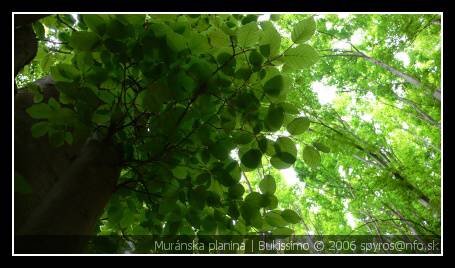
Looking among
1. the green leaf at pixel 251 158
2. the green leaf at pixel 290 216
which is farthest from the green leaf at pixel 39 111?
the green leaf at pixel 290 216

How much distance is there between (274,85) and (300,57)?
5.9 inches

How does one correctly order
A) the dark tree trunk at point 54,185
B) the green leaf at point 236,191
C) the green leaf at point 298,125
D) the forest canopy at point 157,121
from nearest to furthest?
the dark tree trunk at point 54,185, the forest canopy at point 157,121, the green leaf at point 298,125, the green leaf at point 236,191

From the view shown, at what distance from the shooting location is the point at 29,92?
45.7 inches

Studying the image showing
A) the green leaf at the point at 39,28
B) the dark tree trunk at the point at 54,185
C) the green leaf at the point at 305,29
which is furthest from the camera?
the green leaf at the point at 39,28

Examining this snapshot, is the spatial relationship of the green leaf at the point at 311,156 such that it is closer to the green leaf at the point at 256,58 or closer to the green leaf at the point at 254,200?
the green leaf at the point at 254,200

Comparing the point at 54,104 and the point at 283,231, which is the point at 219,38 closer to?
the point at 54,104

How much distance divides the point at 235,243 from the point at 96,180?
0.72 metres

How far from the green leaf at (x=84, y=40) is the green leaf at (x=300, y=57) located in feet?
2.11

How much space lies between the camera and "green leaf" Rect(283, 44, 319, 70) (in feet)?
3.48

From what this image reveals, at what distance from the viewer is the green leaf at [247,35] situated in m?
0.97

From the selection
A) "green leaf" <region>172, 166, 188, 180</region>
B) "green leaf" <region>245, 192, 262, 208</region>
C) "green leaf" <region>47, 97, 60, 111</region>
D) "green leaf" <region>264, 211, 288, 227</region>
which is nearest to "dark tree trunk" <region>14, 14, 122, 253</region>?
"green leaf" <region>47, 97, 60, 111</region>

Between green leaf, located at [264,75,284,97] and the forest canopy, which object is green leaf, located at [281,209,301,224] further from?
green leaf, located at [264,75,284,97]

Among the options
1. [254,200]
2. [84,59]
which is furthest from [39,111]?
[254,200]
